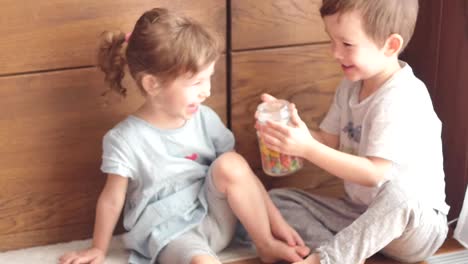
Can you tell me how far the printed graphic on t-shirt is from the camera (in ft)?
5.27

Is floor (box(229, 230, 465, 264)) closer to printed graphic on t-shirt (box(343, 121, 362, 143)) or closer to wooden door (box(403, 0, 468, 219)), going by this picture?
wooden door (box(403, 0, 468, 219))

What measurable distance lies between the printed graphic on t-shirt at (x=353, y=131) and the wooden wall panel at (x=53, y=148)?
296 millimetres

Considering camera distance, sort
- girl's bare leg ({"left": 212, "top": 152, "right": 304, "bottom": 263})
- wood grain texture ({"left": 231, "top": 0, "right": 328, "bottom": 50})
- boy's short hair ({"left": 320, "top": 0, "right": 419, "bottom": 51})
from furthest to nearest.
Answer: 1. wood grain texture ({"left": 231, "top": 0, "right": 328, "bottom": 50})
2. girl's bare leg ({"left": 212, "top": 152, "right": 304, "bottom": 263})
3. boy's short hair ({"left": 320, "top": 0, "right": 419, "bottom": 51})

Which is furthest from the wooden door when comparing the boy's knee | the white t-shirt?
the boy's knee

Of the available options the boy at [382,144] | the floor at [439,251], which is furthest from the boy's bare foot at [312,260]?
the floor at [439,251]

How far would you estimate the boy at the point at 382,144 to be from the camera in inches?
57.2

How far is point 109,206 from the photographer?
1577 mm

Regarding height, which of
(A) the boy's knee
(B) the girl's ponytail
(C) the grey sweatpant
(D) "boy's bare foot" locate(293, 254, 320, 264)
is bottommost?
(D) "boy's bare foot" locate(293, 254, 320, 264)

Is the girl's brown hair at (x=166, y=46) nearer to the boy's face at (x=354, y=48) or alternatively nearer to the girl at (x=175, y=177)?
the girl at (x=175, y=177)

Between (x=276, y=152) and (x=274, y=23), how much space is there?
0.33 meters

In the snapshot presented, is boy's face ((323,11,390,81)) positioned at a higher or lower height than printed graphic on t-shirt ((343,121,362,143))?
higher

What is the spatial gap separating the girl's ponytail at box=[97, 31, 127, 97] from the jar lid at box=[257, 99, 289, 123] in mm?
298

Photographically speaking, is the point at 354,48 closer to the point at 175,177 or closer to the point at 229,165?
the point at 229,165

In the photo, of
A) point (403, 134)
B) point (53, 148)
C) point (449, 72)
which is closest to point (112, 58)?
point (53, 148)
